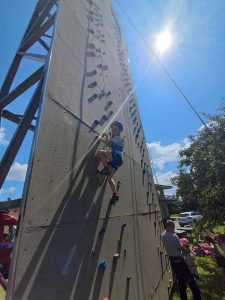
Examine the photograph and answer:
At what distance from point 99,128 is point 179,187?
1330cm

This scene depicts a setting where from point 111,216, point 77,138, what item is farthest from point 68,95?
point 111,216

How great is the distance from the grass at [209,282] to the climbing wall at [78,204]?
52.8 inches

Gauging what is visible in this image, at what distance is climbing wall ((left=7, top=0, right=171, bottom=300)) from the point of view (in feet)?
7.04

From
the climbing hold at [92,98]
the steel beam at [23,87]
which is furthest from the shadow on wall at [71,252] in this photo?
the steel beam at [23,87]

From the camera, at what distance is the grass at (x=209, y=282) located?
5971 mm

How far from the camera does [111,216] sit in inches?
144

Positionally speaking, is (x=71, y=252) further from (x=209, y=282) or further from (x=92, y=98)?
(x=209, y=282)

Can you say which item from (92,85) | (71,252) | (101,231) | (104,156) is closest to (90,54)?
(92,85)

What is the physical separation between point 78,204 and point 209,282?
585cm

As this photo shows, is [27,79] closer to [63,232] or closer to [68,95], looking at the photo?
[68,95]

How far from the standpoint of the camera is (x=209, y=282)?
7125mm

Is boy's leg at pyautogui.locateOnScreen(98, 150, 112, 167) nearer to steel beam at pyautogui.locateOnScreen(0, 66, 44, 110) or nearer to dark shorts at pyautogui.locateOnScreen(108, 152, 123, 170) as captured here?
dark shorts at pyautogui.locateOnScreen(108, 152, 123, 170)

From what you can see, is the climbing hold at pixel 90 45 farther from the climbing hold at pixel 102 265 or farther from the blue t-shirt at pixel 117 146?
the climbing hold at pixel 102 265

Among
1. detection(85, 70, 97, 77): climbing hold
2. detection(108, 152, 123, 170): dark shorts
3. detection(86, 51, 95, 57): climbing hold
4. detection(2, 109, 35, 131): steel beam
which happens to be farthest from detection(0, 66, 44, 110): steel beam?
detection(108, 152, 123, 170): dark shorts
